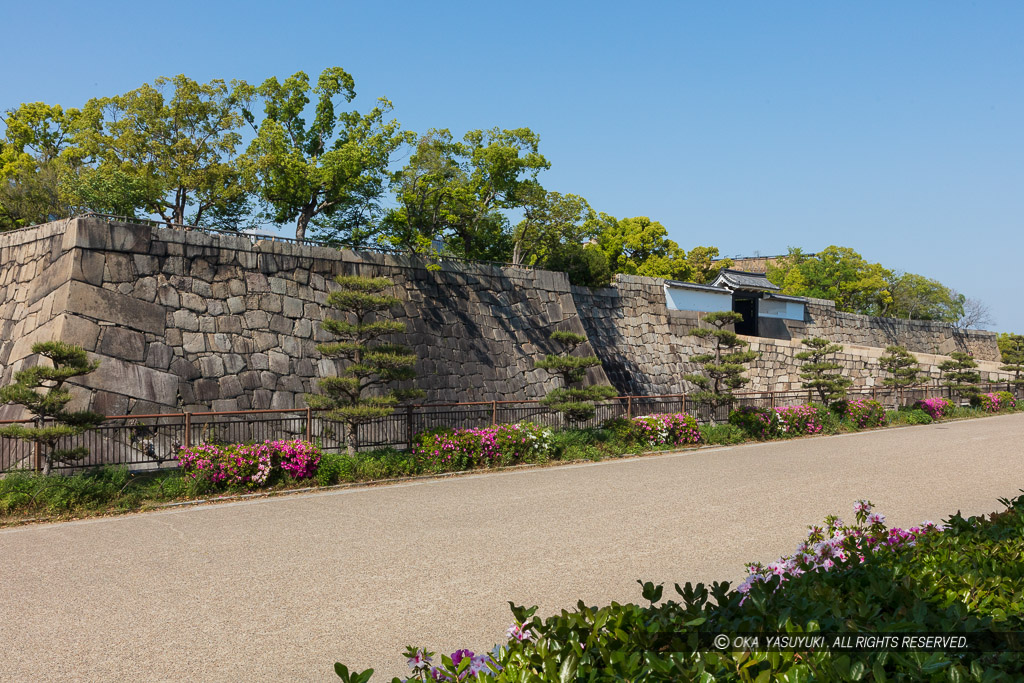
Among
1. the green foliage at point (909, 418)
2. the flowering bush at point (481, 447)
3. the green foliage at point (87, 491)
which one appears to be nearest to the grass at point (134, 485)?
the green foliage at point (87, 491)

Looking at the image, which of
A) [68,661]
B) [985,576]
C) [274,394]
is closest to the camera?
[985,576]

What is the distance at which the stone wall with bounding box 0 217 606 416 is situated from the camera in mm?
14195

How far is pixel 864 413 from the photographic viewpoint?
24016 mm

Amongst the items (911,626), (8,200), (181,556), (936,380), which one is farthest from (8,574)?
(936,380)

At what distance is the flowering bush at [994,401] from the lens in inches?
1212

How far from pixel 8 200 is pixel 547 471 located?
87.6 feet

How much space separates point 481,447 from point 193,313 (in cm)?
710

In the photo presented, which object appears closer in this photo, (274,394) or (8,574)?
(8,574)

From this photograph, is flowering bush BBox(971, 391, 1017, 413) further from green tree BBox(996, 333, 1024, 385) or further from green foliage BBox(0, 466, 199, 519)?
green foliage BBox(0, 466, 199, 519)

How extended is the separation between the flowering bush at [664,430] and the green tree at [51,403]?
39.1 ft

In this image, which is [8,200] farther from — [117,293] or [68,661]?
[68,661]

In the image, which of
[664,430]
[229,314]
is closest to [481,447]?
[664,430]

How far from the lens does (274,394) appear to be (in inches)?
648

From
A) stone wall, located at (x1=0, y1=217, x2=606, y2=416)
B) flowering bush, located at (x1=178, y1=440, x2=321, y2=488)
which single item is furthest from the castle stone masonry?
flowering bush, located at (x1=178, y1=440, x2=321, y2=488)
